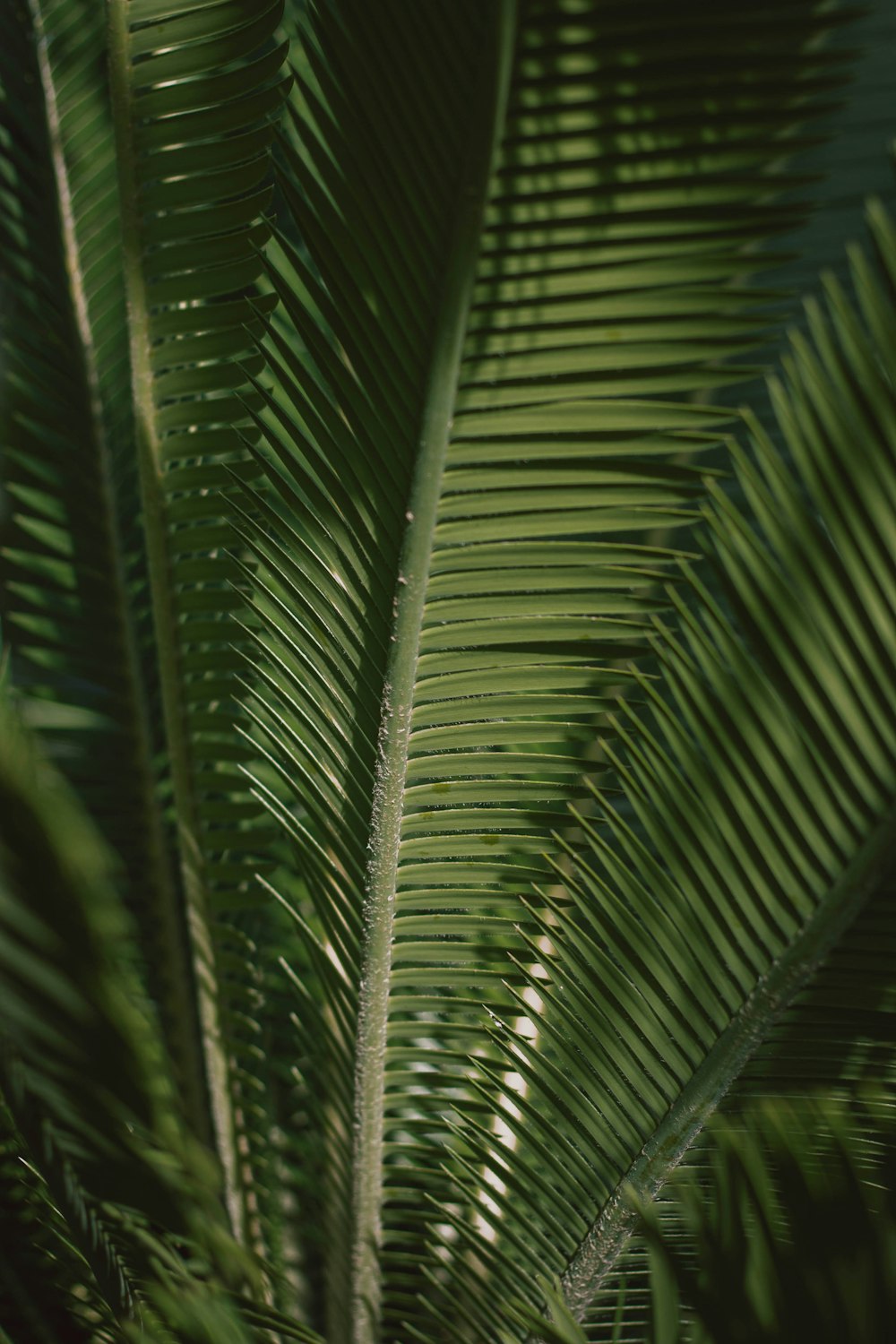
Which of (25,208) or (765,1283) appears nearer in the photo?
(765,1283)

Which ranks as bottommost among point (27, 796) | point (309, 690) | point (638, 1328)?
point (638, 1328)

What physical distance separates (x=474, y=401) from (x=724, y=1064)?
0.55 m

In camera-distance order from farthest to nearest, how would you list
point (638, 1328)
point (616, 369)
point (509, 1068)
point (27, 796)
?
point (638, 1328) < point (509, 1068) < point (27, 796) < point (616, 369)

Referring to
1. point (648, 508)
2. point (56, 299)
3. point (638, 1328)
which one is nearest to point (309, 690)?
point (648, 508)

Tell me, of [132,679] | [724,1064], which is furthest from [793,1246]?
[132,679]

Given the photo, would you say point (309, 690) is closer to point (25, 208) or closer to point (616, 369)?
point (616, 369)

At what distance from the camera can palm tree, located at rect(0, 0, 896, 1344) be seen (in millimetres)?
581

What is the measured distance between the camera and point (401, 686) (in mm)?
761

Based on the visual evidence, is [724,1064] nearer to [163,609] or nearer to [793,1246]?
[793,1246]

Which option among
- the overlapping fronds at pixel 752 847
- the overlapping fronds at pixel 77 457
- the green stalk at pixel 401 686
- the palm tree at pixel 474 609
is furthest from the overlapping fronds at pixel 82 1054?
the overlapping fronds at pixel 77 457

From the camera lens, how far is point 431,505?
0.69m

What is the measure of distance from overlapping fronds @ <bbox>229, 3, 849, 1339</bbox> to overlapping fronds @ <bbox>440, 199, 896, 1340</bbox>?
0.21 feet

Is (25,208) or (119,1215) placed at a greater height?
(25,208)

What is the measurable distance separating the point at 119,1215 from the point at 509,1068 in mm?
403
